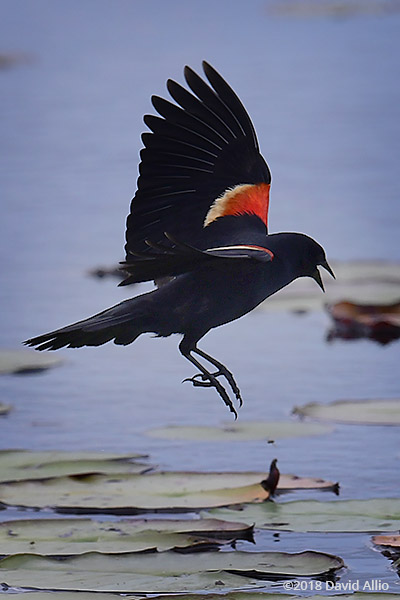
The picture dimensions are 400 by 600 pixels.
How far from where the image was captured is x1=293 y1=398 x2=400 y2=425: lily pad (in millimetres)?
5098

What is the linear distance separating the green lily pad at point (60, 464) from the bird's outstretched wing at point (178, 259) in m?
1.04

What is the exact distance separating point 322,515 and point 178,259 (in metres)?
1.01

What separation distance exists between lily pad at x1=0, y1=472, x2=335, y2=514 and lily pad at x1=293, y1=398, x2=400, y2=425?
2.11ft

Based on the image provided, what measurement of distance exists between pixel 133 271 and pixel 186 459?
1.39m

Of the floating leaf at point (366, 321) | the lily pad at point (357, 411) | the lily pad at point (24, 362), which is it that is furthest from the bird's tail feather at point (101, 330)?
the floating leaf at point (366, 321)

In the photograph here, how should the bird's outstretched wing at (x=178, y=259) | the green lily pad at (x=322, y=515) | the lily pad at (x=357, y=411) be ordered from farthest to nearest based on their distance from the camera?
the lily pad at (x=357, y=411) < the green lily pad at (x=322, y=515) < the bird's outstretched wing at (x=178, y=259)

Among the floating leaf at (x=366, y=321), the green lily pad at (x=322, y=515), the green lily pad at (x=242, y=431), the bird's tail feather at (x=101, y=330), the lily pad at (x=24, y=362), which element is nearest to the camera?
the bird's tail feather at (x=101, y=330)

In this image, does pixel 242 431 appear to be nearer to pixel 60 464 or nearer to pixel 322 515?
pixel 60 464

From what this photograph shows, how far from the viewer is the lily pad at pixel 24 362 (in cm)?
588

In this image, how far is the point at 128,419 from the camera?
5.35 meters

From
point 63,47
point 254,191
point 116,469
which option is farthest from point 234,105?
point 63,47

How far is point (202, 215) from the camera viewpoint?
4.18 m
